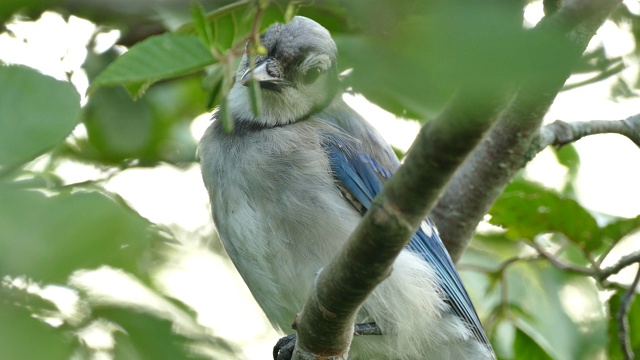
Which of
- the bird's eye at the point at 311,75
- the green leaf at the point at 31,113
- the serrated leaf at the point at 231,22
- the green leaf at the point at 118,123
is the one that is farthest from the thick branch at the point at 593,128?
the green leaf at the point at 31,113

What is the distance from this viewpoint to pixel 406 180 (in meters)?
1.63

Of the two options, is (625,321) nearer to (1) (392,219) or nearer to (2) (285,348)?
(2) (285,348)

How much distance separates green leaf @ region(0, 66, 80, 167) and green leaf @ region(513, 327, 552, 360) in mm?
2535

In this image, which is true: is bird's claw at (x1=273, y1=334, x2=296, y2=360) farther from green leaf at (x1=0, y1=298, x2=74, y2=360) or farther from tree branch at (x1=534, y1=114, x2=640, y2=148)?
green leaf at (x1=0, y1=298, x2=74, y2=360)

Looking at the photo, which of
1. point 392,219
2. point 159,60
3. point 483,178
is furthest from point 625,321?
point 159,60

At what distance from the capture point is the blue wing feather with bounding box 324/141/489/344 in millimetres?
3555

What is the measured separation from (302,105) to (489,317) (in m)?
1.29

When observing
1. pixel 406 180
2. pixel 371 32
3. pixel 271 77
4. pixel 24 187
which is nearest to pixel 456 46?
pixel 371 32

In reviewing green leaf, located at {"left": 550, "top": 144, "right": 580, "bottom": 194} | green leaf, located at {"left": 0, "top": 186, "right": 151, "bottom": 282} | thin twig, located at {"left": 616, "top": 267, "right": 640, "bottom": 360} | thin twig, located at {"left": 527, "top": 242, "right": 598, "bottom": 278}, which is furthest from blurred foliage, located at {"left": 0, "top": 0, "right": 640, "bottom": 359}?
green leaf, located at {"left": 550, "top": 144, "right": 580, "bottom": 194}

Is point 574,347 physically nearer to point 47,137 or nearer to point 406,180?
point 406,180

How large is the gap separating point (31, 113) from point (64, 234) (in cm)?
45

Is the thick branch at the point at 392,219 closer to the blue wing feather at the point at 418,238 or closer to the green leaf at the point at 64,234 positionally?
the green leaf at the point at 64,234

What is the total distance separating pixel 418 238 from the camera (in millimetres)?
3635

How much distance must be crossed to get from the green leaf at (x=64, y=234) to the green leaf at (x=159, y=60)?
519 millimetres
